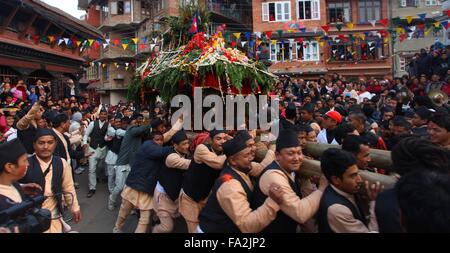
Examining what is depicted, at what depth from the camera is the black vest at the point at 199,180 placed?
407cm

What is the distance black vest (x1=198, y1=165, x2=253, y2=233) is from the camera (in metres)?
3.14

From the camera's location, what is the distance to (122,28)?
113 ft

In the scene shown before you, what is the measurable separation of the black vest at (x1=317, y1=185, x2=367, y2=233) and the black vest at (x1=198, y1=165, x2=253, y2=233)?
70 centimetres

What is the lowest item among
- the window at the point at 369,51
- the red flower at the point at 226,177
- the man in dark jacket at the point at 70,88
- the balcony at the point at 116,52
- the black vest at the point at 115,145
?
the red flower at the point at 226,177

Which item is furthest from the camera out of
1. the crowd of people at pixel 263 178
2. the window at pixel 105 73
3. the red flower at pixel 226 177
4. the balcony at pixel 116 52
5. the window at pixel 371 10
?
the window at pixel 105 73

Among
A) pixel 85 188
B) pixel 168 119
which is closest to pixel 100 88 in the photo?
pixel 85 188

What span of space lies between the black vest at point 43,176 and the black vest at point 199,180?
1422 millimetres

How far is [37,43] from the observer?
660 inches

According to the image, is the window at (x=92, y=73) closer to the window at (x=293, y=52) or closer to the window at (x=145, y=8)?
the window at (x=145, y=8)

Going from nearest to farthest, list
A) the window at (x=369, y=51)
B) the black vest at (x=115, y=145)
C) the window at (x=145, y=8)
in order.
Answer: the black vest at (x=115, y=145), the window at (x=369, y=51), the window at (x=145, y=8)

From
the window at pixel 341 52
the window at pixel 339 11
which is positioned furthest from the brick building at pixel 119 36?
the window at pixel 341 52

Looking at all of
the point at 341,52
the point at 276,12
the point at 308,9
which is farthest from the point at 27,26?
the point at 341,52

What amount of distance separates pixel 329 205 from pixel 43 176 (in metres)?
2.87
